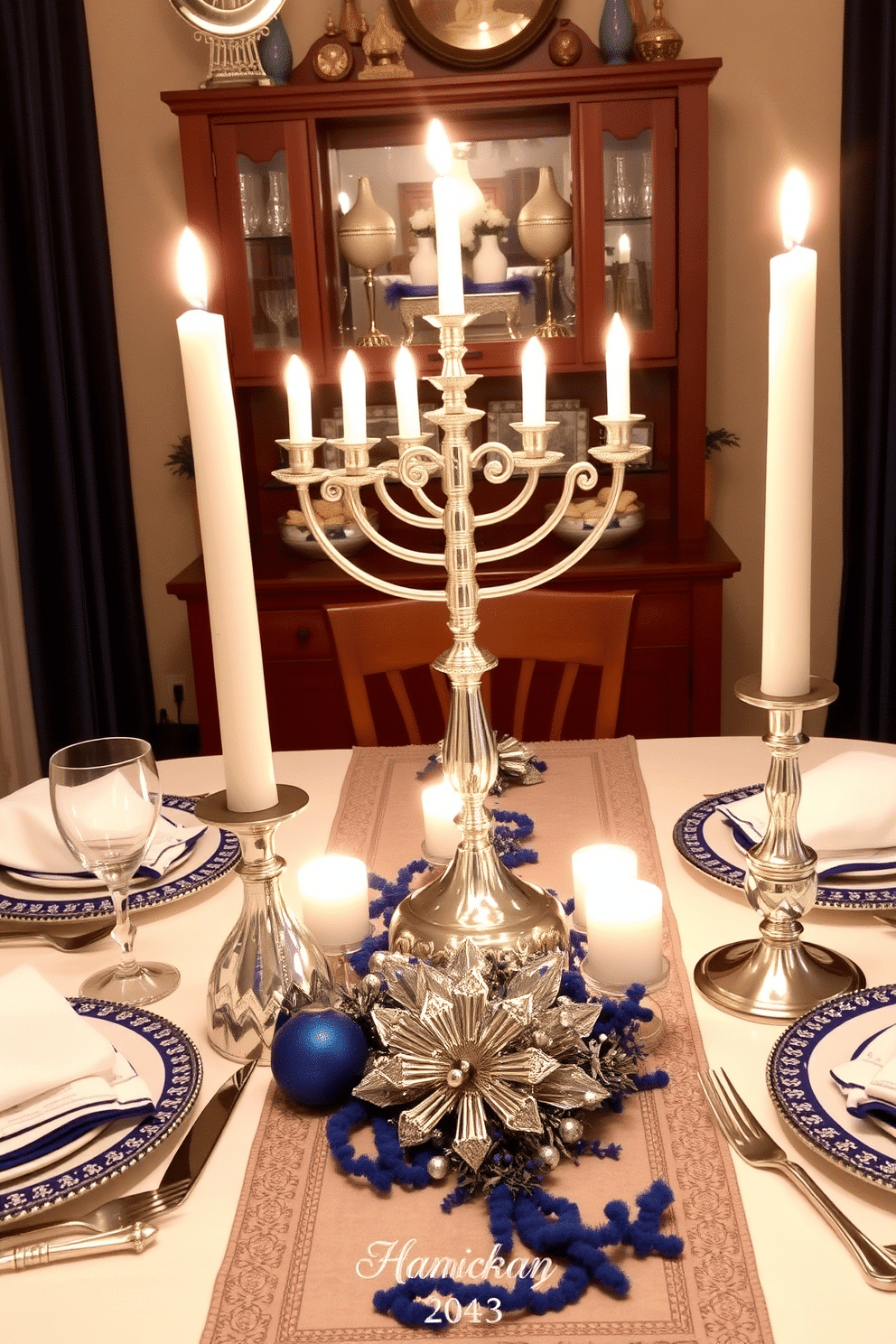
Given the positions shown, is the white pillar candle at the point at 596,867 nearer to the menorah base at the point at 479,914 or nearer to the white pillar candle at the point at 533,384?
the menorah base at the point at 479,914

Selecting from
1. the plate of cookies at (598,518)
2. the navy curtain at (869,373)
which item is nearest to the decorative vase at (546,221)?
the plate of cookies at (598,518)

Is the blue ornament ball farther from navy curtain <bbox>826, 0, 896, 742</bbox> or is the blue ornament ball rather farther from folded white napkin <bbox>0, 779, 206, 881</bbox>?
navy curtain <bbox>826, 0, 896, 742</bbox>

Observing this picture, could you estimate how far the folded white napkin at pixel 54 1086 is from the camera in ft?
2.33

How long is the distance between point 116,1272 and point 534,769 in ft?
2.44

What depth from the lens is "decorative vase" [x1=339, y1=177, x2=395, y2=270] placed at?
267cm

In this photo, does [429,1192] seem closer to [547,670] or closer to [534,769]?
[534,769]

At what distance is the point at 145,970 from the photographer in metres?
0.95

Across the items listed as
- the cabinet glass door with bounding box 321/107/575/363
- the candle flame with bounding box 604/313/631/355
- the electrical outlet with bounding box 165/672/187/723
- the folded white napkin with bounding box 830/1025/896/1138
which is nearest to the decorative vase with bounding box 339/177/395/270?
the cabinet glass door with bounding box 321/107/575/363

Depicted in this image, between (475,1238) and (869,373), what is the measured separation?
100 inches

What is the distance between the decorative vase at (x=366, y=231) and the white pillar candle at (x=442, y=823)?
1.88m

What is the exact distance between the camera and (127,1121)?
2.43ft

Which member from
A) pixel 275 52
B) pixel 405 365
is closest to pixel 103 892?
pixel 405 365

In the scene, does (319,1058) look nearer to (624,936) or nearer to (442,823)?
(624,936)

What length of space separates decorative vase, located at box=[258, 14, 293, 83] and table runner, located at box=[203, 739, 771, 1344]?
7.83ft
